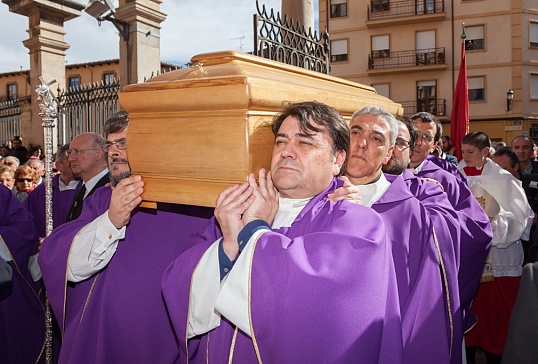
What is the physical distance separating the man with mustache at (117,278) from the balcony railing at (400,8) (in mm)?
25711

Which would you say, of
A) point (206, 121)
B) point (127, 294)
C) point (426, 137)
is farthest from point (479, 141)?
point (206, 121)

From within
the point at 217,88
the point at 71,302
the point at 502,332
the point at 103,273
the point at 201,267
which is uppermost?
the point at 217,88

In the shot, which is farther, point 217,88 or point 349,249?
point 217,88

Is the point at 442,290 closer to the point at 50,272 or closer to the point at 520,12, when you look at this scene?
the point at 50,272

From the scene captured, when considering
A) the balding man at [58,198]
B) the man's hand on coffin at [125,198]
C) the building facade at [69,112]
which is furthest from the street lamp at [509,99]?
the man's hand on coffin at [125,198]

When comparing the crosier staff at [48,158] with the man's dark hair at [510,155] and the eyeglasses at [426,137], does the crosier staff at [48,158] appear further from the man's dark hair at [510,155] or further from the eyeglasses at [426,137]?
the man's dark hair at [510,155]

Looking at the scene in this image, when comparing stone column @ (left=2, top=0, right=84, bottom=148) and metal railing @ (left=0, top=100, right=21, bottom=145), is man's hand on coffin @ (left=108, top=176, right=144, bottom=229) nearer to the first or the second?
stone column @ (left=2, top=0, right=84, bottom=148)

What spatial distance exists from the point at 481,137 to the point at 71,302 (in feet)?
13.7

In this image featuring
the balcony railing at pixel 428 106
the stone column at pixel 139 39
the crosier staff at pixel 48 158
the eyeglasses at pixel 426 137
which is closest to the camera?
the crosier staff at pixel 48 158

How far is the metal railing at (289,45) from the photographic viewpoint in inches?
140

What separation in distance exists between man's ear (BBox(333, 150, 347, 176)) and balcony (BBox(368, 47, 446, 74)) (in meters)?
25.0

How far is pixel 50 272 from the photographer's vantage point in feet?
8.58

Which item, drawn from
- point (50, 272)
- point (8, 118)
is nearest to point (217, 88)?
point (50, 272)

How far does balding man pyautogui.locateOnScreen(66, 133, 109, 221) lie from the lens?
408cm
